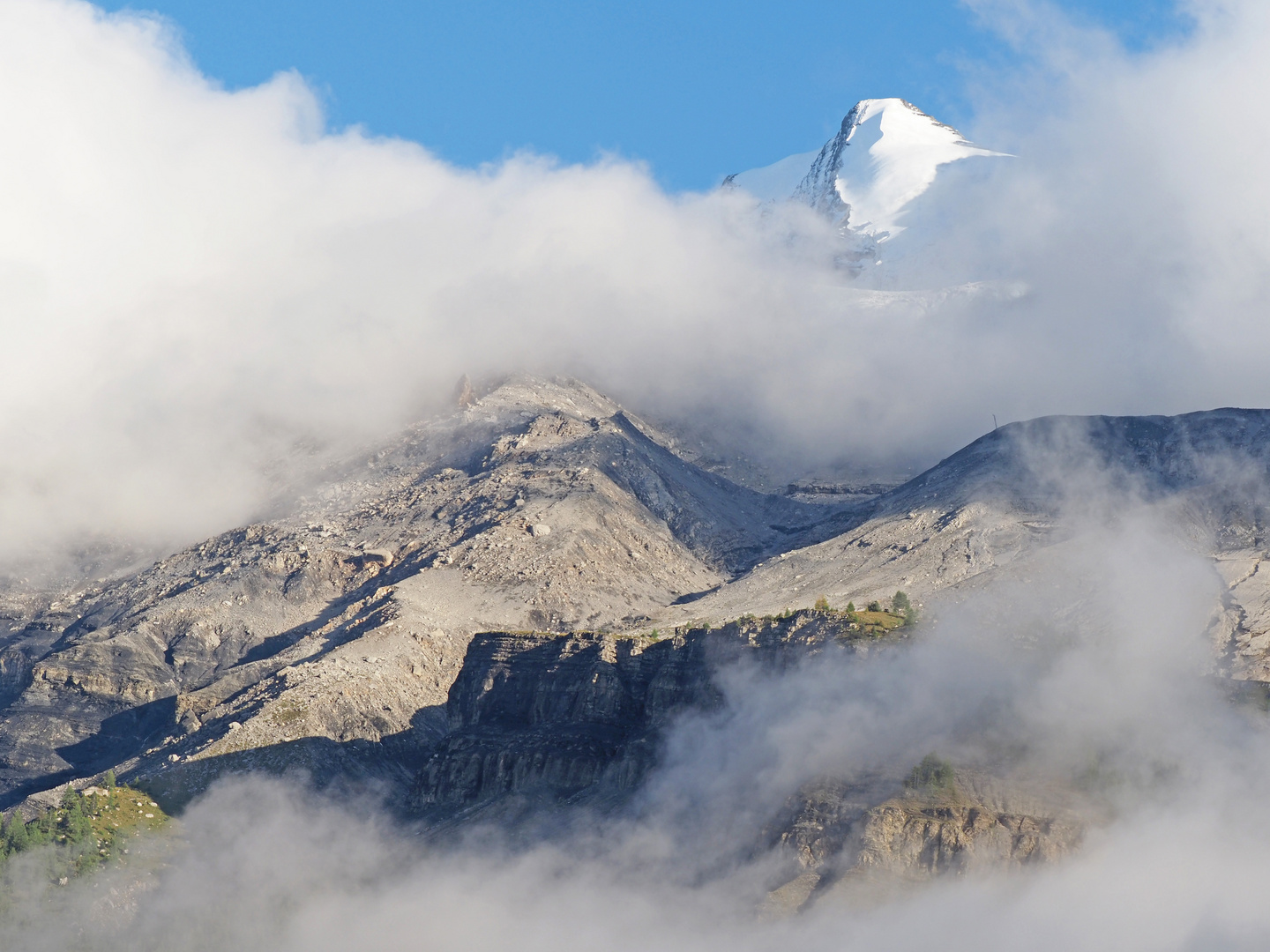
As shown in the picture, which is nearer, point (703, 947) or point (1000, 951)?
point (1000, 951)

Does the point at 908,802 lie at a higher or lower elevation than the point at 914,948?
higher

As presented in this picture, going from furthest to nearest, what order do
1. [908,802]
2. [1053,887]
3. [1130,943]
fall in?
[908,802] → [1053,887] → [1130,943]

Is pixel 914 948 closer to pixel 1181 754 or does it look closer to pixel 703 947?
pixel 703 947

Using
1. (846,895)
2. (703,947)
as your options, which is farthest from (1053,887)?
(703,947)

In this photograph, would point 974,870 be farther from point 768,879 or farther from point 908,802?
point 768,879

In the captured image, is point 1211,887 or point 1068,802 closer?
point 1211,887

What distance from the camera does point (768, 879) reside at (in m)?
200

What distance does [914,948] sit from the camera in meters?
178

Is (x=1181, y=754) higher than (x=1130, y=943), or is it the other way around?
(x=1181, y=754)

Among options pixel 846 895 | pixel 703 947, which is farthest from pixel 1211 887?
pixel 703 947

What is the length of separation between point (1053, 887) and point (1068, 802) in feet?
44.2

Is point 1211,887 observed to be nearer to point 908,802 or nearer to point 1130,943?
point 1130,943

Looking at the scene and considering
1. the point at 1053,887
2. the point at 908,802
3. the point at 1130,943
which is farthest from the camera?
the point at 908,802

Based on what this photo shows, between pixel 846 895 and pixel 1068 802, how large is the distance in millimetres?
→ 24950
